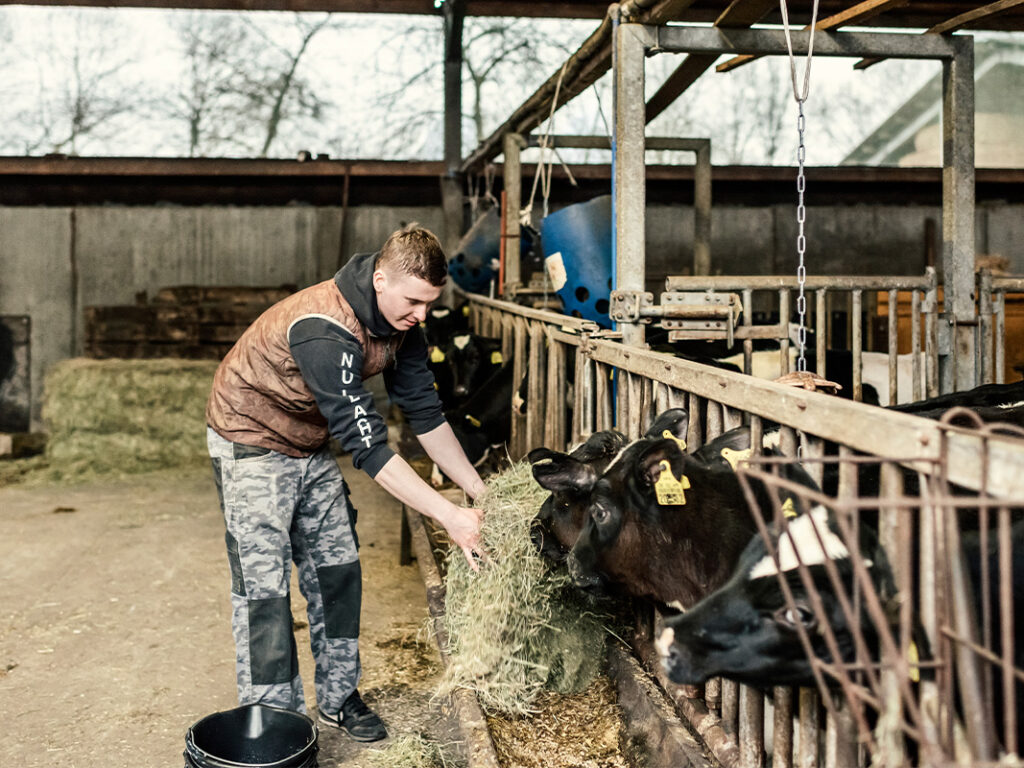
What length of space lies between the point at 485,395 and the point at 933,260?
668cm

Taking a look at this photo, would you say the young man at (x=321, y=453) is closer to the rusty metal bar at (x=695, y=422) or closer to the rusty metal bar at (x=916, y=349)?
the rusty metal bar at (x=695, y=422)

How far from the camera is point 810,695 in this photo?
94.2 inches

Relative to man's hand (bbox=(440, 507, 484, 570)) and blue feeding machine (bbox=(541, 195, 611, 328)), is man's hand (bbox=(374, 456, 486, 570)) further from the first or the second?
blue feeding machine (bbox=(541, 195, 611, 328))

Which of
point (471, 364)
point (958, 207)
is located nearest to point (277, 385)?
point (958, 207)

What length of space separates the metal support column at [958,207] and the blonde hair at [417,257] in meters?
2.84

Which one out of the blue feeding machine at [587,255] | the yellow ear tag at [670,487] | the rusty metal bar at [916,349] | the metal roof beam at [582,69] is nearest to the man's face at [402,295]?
the yellow ear tag at [670,487]

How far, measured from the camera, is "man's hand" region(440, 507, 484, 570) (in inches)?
131

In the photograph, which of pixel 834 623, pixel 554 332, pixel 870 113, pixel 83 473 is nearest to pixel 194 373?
pixel 83 473

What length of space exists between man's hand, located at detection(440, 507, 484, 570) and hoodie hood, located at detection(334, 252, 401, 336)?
2.26 ft

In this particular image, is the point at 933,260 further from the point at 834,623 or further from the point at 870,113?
the point at 834,623

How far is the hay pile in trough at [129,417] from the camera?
9.70m

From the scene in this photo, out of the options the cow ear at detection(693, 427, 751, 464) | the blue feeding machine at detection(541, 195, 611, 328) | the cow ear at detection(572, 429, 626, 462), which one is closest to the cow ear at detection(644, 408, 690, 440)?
the cow ear at detection(693, 427, 751, 464)

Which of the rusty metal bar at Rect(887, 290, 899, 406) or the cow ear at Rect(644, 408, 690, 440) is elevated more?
the rusty metal bar at Rect(887, 290, 899, 406)

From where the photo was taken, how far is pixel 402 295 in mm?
3342
